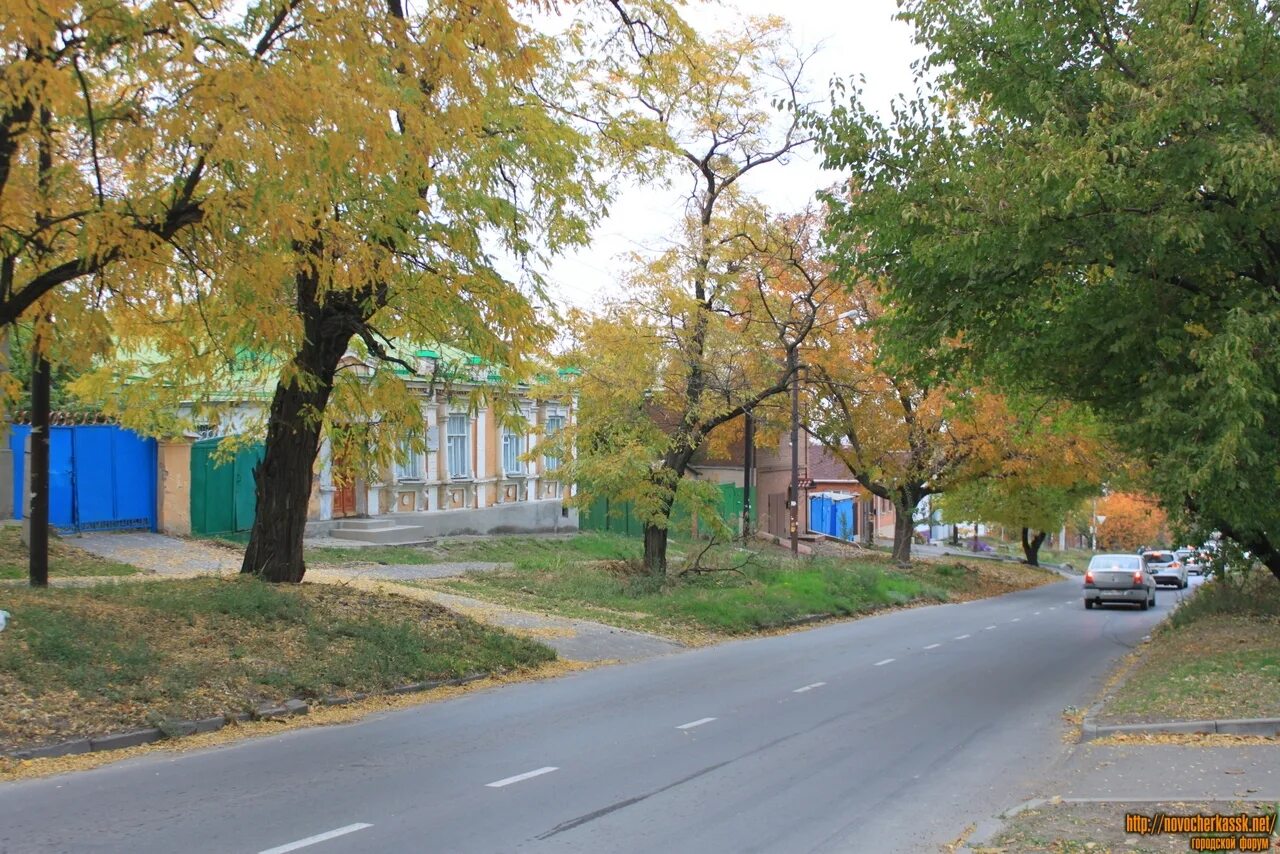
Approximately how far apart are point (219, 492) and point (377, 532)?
12.8ft

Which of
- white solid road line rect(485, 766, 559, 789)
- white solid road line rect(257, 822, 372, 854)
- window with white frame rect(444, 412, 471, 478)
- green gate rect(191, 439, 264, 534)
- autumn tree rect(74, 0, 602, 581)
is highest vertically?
autumn tree rect(74, 0, 602, 581)

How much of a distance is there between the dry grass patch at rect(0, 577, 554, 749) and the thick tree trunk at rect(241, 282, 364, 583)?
20.7 inches

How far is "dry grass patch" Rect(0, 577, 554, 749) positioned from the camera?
9.52 meters

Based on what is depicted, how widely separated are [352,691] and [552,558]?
15682mm

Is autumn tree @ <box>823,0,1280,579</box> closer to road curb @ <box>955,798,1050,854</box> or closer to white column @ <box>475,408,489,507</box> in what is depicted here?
road curb @ <box>955,798,1050,854</box>

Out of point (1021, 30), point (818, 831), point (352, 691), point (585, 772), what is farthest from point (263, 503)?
point (1021, 30)

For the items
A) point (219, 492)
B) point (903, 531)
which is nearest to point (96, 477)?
point (219, 492)

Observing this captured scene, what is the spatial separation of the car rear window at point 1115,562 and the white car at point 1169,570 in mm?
14999

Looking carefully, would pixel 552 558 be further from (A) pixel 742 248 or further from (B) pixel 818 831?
(B) pixel 818 831

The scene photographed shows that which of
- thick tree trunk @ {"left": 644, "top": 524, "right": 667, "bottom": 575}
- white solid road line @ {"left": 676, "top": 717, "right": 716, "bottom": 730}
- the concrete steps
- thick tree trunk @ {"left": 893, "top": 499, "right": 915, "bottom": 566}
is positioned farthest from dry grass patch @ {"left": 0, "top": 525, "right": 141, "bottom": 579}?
thick tree trunk @ {"left": 893, "top": 499, "right": 915, "bottom": 566}

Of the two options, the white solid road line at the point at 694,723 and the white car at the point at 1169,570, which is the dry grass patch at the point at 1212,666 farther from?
the white car at the point at 1169,570

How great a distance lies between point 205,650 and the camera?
449 inches

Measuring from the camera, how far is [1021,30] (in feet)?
43.3

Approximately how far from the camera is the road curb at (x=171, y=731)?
28.5ft
